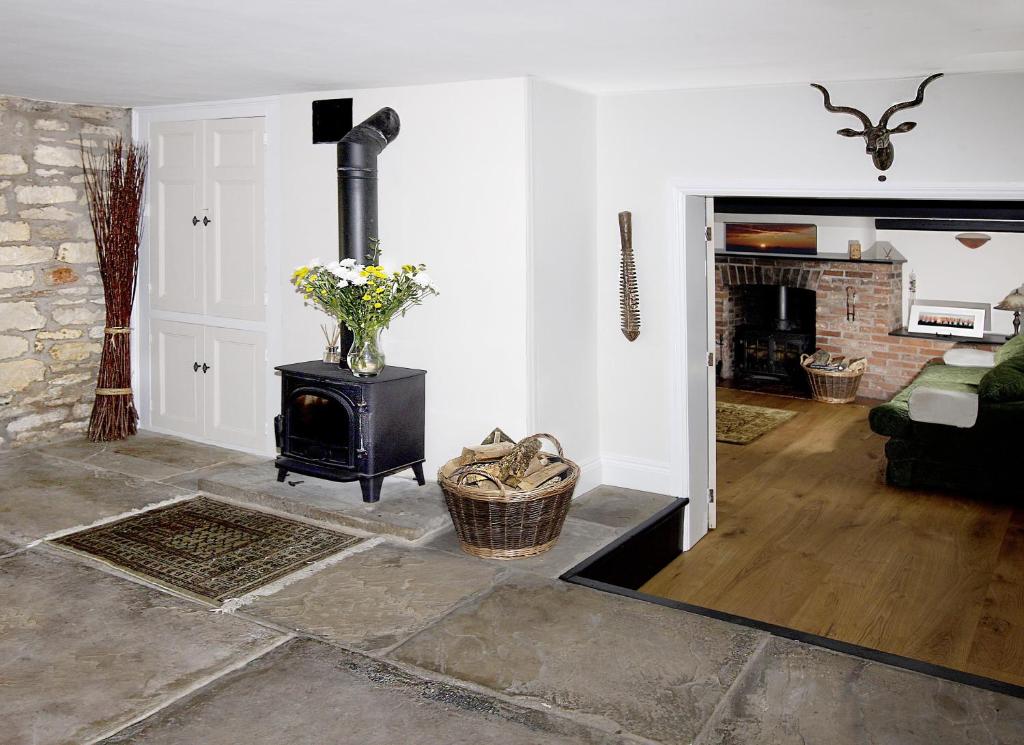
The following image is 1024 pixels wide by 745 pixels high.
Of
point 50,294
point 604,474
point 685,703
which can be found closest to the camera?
point 685,703

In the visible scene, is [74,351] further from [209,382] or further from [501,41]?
[501,41]

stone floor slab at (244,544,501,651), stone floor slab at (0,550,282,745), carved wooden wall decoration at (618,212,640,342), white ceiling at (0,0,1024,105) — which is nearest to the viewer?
stone floor slab at (0,550,282,745)

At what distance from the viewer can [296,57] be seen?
3969mm

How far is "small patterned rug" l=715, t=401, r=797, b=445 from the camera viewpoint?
7.82 meters

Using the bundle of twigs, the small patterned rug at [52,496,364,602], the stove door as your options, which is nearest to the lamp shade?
the stove door

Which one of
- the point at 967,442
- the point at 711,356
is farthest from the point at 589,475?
the point at 967,442

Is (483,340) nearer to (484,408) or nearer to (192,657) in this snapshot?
(484,408)

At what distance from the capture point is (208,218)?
5.60 m

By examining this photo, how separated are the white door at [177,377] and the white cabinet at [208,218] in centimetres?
15

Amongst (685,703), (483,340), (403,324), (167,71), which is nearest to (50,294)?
(167,71)

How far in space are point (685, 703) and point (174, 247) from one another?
427 cm

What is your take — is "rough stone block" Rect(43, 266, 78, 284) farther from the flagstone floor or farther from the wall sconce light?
the wall sconce light

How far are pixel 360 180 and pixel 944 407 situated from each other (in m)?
4.00

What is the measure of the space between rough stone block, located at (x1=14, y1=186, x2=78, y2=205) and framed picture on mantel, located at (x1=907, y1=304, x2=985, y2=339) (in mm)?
7781
